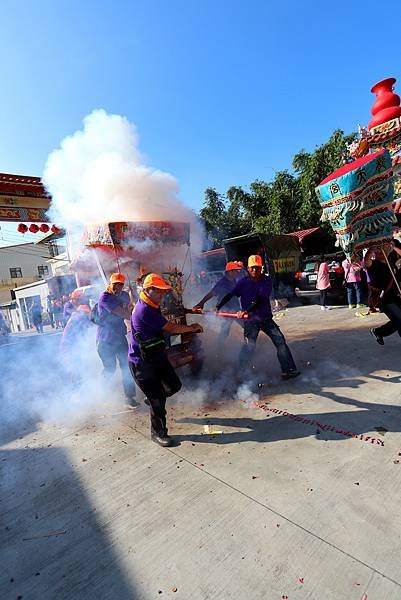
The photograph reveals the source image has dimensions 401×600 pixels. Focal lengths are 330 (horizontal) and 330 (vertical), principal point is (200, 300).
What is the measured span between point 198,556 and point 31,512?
1.35 meters

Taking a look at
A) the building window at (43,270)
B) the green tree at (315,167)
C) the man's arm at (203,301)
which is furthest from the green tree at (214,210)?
the building window at (43,270)

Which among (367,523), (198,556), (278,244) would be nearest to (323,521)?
(367,523)

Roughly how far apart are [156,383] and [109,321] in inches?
56.0

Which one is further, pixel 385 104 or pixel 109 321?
pixel 385 104

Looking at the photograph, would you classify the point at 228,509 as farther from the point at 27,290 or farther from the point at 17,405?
the point at 27,290

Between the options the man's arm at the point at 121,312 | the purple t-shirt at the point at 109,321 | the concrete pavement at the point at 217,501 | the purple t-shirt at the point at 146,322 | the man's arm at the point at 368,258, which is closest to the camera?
the concrete pavement at the point at 217,501

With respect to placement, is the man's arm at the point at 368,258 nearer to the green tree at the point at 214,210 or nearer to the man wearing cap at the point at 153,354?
the man wearing cap at the point at 153,354

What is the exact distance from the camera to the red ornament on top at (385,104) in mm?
6859

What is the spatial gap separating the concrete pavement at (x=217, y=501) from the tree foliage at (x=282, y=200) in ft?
34.8

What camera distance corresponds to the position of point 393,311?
4406 millimetres

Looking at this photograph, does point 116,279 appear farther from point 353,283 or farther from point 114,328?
point 353,283

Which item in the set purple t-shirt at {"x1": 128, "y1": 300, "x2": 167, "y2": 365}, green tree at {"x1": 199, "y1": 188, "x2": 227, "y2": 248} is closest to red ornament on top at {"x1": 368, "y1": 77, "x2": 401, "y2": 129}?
purple t-shirt at {"x1": 128, "y1": 300, "x2": 167, "y2": 365}

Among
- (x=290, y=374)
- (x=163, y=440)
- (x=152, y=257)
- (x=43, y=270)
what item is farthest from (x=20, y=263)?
(x=163, y=440)

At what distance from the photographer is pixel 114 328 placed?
14.0ft
